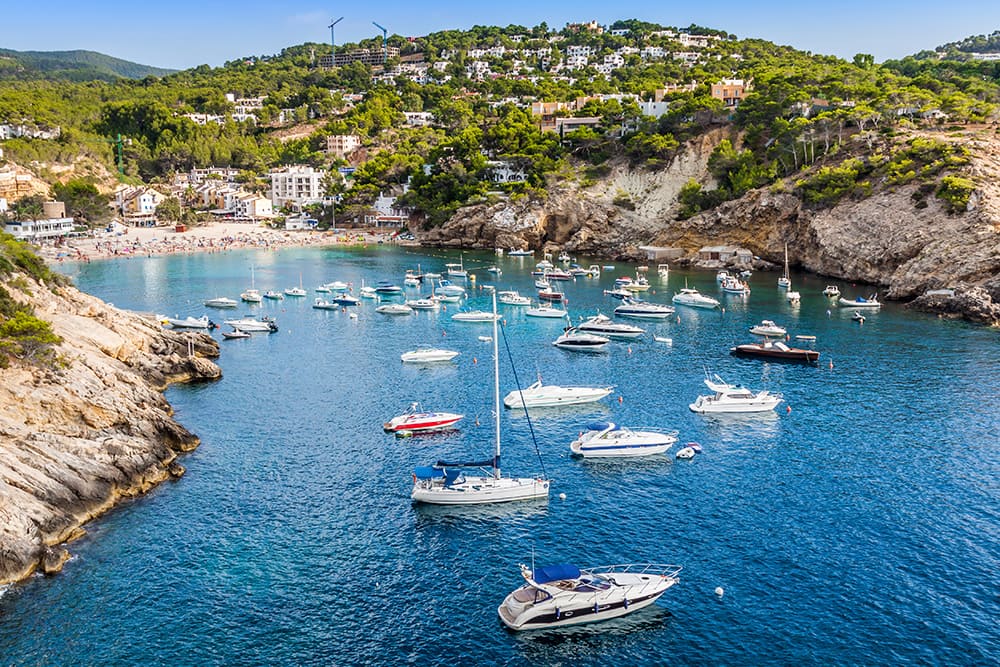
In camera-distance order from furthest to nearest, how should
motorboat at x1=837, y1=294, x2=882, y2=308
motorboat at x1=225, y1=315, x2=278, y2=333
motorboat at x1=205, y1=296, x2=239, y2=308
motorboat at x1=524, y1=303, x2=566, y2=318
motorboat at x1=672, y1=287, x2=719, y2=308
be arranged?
1. motorboat at x1=205, y1=296, x2=239, y2=308
2. motorboat at x1=672, y1=287, x2=719, y2=308
3. motorboat at x1=524, y1=303, x2=566, y2=318
4. motorboat at x1=837, y1=294, x2=882, y2=308
5. motorboat at x1=225, y1=315, x2=278, y2=333

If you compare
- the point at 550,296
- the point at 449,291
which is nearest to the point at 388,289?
the point at 449,291

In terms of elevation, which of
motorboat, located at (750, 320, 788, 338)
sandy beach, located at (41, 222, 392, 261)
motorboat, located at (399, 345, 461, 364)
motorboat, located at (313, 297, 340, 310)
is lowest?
motorboat, located at (399, 345, 461, 364)

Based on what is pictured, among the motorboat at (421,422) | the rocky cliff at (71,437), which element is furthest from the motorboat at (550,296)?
the rocky cliff at (71,437)

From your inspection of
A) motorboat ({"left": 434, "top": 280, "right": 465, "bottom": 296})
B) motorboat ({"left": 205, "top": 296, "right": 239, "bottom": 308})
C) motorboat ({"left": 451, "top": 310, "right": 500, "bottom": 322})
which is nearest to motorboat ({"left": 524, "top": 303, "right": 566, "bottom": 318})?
motorboat ({"left": 451, "top": 310, "right": 500, "bottom": 322})

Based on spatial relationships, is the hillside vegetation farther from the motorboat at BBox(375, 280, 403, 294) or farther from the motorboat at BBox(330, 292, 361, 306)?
the motorboat at BBox(330, 292, 361, 306)

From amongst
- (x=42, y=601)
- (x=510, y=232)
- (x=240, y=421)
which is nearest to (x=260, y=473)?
(x=240, y=421)

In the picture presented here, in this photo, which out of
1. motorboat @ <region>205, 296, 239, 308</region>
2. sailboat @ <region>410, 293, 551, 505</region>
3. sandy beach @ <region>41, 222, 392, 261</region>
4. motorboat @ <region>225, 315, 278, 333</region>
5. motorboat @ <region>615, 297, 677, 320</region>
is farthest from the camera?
sandy beach @ <region>41, 222, 392, 261</region>

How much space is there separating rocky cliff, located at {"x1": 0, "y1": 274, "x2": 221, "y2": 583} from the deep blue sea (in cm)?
115

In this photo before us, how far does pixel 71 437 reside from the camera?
125 ft

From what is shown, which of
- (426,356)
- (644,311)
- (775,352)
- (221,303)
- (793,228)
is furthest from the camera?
(793,228)

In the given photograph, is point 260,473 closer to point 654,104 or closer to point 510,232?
point 510,232

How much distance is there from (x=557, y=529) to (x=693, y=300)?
53377mm

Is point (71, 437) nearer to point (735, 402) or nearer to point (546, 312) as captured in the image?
point (735, 402)

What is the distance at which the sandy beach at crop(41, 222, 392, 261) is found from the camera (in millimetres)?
126812
